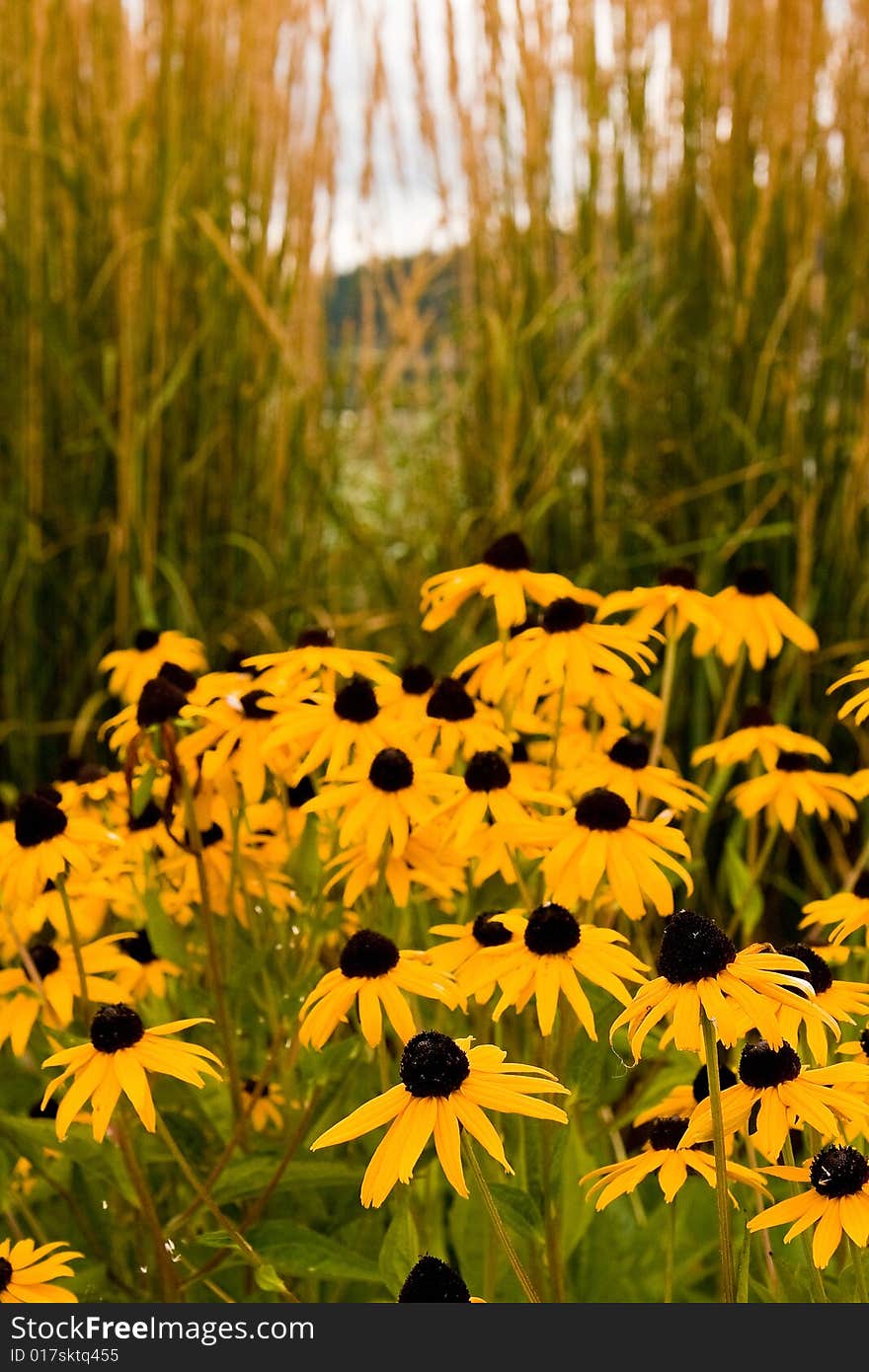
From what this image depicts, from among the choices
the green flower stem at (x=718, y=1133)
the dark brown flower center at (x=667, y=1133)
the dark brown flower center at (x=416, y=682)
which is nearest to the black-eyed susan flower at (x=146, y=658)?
the dark brown flower center at (x=416, y=682)

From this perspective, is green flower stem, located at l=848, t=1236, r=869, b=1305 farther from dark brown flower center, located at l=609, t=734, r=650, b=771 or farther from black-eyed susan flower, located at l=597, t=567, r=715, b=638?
black-eyed susan flower, located at l=597, t=567, r=715, b=638

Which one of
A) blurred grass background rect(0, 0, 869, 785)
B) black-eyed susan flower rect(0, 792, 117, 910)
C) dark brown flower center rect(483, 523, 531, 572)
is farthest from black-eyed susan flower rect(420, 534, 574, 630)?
blurred grass background rect(0, 0, 869, 785)

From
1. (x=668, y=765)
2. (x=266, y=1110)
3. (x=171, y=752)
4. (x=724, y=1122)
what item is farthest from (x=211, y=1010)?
(x=668, y=765)

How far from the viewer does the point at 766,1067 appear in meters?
0.72

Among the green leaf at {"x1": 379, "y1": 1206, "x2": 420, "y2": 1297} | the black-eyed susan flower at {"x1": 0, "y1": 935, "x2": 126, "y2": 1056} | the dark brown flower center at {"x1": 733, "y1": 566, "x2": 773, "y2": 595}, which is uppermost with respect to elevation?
the dark brown flower center at {"x1": 733, "y1": 566, "x2": 773, "y2": 595}

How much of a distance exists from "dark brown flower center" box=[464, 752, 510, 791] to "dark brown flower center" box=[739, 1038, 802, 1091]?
0.35 metres

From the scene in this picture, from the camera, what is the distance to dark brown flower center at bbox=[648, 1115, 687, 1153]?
33.2 inches

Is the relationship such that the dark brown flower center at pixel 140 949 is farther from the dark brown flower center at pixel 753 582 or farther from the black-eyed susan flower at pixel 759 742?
the dark brown flower center at pixel 753 582

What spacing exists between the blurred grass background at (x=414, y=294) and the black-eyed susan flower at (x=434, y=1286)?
1.62m

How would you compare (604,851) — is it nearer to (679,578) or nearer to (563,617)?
(563,617)

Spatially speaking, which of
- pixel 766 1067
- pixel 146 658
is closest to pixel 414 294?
pixel 146 658

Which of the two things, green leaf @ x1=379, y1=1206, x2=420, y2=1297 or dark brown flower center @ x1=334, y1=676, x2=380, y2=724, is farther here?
dark brown flower center @ x1=334, y1=676, x2=380, y2=724

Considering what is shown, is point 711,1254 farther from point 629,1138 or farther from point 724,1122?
point 724,1122

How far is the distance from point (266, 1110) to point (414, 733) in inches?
13.8
